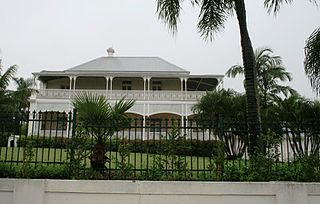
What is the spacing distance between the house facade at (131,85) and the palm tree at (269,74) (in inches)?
248

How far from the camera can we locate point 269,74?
22016 millimetres

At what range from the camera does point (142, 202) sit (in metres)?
6.23

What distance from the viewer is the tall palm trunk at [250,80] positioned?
24.1ft

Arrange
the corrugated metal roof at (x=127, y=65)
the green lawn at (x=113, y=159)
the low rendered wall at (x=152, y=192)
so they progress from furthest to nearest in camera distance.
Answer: the corrugated metal roof at (x=127, y=65) < the green lawn at (x=113, y=159) < the low rendered wall at (x=152, y=192)

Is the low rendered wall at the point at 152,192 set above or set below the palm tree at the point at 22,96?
below

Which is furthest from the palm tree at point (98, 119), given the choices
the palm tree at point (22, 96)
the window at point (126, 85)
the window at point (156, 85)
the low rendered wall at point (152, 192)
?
the window at point (126, 85)

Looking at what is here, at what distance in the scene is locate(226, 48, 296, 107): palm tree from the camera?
2210 centimetres

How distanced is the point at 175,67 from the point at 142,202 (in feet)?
84.7

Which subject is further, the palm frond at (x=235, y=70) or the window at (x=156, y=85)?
the window at (x=156, y=85)

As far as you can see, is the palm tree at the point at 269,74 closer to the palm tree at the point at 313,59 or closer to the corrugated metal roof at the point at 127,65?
the corrugated metal roof at the point at 127,65

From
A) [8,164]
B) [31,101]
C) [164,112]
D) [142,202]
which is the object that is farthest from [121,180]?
[31,101]

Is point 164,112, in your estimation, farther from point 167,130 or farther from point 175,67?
point 167,130

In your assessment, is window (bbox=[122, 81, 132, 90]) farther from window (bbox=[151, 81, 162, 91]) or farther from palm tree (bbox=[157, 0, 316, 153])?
palm tree (bbox=[157, 0, 316, 153])

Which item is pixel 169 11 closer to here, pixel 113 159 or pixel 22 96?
pixel 113 159
